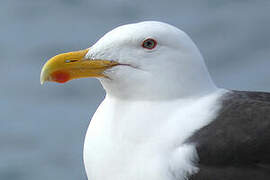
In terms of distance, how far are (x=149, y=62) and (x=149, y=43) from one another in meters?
0.06

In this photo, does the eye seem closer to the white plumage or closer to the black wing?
the white plumage

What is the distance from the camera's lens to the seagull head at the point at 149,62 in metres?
2.99

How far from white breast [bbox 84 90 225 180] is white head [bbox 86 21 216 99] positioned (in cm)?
5

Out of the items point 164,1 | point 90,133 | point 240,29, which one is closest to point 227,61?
point 240,29

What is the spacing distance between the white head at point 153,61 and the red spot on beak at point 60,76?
121 mm

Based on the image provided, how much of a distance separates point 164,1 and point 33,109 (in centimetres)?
152

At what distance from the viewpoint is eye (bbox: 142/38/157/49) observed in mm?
3002

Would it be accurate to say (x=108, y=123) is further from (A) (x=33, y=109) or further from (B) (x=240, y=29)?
(B) (x=240, y=29)

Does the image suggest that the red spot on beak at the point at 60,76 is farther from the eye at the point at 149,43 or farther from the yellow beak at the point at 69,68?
the eye at the point at 149,43

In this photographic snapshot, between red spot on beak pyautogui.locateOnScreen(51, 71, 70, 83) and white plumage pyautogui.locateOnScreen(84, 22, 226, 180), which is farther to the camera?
red spot on beak pyautogui.locateOnScreen(51, 71, 70, 83)

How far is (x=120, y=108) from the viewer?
3068mm

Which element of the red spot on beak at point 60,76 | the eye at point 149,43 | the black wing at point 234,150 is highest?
the eye at point 149,43

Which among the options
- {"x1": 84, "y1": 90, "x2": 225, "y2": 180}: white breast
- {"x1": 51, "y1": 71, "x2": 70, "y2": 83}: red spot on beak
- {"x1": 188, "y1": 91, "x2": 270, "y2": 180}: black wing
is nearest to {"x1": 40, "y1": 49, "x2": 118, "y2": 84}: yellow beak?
{"x1": 51, "y1": 71, "x2": 70, "y2": 83}: red spot on beak

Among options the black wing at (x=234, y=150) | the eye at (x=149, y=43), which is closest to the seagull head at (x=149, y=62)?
the eye at (x=149, y=43)
